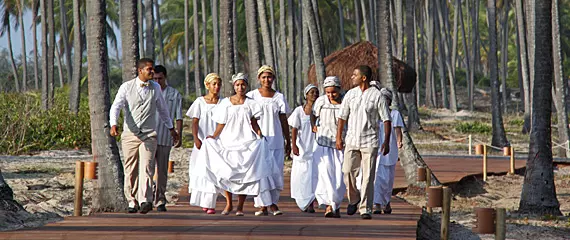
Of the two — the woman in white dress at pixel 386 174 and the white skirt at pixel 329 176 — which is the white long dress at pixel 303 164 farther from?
the woman in white dress at pixel 386 174

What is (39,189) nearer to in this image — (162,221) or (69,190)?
(69,190)

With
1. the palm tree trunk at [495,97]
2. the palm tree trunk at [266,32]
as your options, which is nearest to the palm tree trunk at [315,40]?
the palm tree trunk at [266,32]

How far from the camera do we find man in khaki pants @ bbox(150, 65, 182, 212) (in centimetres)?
1233

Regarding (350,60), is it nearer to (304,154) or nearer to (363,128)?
(304,154)

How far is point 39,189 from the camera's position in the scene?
16.3 m

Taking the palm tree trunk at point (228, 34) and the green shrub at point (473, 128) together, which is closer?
the palm tree trunk at point (228, 34)

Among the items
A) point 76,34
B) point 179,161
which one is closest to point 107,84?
point 179,161

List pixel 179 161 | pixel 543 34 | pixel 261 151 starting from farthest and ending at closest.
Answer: pixel 179 161, pixel 543 34, pixel 261 151

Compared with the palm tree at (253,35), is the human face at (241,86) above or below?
below

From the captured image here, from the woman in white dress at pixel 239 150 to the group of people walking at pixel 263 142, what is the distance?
1cm

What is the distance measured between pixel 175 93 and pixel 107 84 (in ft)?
2.76

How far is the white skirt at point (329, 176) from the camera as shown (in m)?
12.3

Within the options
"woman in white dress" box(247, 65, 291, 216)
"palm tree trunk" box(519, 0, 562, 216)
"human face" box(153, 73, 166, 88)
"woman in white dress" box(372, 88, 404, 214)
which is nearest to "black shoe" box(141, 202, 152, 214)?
"woman in white dress" box(247, 65, 291, 216)

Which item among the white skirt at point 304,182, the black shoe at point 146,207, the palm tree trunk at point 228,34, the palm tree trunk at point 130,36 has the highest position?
the palm tree trunk at point 228,34
